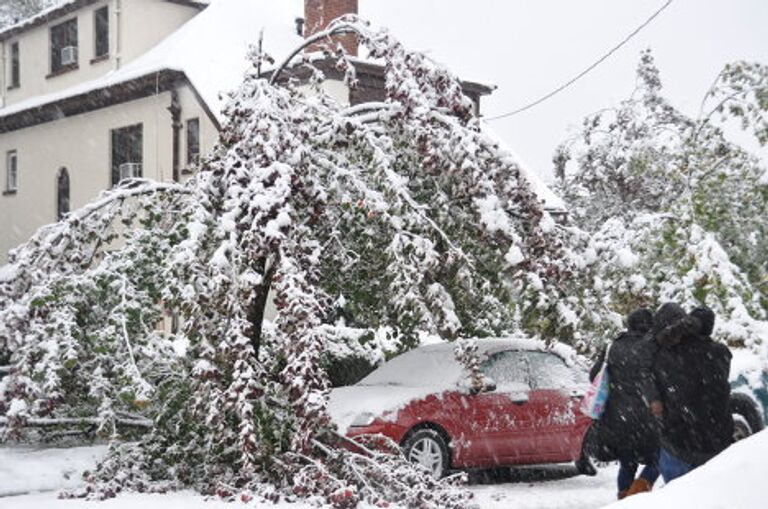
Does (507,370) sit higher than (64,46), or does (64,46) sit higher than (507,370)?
(64,46)

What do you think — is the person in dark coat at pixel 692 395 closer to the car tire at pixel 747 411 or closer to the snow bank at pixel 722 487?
the car tire at pixel 747 411

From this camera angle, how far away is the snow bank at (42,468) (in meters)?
8.78

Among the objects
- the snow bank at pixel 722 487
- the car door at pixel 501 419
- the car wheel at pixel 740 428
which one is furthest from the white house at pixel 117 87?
the snow bank at pixel 722 487

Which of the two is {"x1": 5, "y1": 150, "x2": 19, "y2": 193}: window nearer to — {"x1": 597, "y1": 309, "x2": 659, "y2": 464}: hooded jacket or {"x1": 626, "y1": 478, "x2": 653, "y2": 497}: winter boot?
{"x1": 597, "y1": 309, "x2": 659, "y2": 464}: hooded jacket

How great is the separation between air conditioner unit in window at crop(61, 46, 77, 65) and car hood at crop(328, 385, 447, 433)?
19.1m

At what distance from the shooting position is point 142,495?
8156 mm

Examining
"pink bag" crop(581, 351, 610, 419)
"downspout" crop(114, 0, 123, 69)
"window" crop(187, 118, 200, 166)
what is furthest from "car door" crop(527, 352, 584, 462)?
"downspout" crop(114, 0, 123, 69)

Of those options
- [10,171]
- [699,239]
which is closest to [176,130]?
[10,171]

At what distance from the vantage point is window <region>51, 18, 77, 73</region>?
2667 cm

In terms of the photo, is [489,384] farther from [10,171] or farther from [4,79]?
[4,79]

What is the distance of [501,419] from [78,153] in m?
18.9

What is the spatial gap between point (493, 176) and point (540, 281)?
127 centimetres

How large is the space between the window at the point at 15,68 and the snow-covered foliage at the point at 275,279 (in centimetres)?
2113

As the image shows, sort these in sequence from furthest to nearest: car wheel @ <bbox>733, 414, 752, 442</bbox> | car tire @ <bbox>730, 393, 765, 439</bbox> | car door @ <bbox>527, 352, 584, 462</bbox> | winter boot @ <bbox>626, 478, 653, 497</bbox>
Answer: car door @ <bbox>527, 352, 584, 462</bbox>
car wheel @ <bbox>733, 414, 752, 442</bbox>
car tire @ <bbox>730, 393, 765, 439</bbox>
winter boot @ <bbox>626, 478, 653, 497</bbox>
